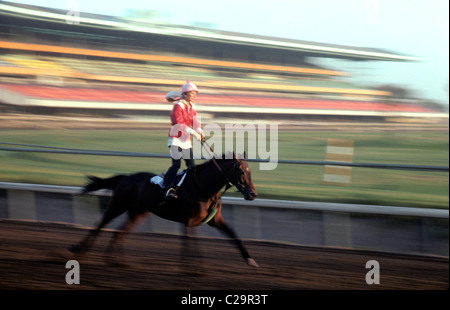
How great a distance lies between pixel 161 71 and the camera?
41.0 feet

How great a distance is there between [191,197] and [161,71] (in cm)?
844

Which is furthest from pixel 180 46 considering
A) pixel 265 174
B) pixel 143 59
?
pixel 265 174

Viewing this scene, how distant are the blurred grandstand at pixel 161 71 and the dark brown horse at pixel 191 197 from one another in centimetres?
635

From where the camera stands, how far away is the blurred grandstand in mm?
11547

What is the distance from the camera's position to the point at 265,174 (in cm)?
852

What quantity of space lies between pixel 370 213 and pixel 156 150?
20.3 feet

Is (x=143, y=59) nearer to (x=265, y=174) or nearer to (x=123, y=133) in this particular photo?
(x=123, y=133)

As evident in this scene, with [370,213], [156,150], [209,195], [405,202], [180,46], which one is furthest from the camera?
Result: [180,46]

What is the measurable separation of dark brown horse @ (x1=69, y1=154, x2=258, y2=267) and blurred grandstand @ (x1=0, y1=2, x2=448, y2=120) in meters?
6.35

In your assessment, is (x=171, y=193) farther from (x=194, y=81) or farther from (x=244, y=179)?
(x=194, y=81)

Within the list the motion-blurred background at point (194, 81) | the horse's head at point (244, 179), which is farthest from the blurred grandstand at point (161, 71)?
the horse's head at point (244, 179)

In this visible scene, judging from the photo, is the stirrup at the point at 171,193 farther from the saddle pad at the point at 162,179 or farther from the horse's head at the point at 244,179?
the horse's head at the point at 244,179

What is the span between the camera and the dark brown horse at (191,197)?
14.3ft

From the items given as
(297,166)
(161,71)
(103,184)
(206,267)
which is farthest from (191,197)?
(161,71)
